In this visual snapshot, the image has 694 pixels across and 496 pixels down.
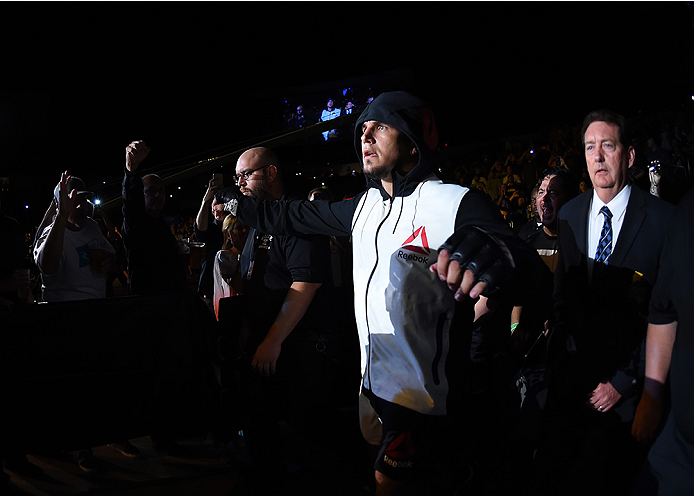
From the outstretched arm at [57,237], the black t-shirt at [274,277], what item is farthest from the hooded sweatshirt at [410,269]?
the outstretched arm at [57,237]

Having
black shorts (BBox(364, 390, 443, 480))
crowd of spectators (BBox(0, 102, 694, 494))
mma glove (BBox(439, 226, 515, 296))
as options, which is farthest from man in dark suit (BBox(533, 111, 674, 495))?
mma glove (BBox(439, 226, 515, 296))

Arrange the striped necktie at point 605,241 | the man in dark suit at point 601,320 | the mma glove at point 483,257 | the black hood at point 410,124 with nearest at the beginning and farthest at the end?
the mma glove at point 483,257, the black hood at point 410,124, the man in dark suit at point 601,320, the striped necktie at point 605,241

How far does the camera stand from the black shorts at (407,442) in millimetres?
1854

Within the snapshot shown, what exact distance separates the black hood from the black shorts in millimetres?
895

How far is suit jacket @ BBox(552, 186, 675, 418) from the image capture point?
2.15 meters

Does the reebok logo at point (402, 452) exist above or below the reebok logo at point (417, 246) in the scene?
below

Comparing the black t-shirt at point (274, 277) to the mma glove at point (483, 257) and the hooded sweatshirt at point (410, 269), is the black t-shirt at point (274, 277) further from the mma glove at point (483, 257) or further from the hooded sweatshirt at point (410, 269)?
the mma glove at point (483, 257)

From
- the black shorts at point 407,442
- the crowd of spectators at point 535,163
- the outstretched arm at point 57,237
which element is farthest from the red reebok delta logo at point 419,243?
the outstretched arm at point 57,237

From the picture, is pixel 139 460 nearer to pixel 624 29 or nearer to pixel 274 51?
pixel 624 29

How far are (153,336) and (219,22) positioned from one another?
61.6 feet

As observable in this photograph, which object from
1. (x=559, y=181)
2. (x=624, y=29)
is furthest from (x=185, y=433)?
(x=624, y=29)

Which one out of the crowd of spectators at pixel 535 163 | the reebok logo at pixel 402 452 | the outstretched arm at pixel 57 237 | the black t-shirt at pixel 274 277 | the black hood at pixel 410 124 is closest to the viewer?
the reebok logo at pixel 402 452

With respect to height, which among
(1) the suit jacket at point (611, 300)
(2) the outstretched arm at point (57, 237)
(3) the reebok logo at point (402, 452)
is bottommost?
(3) the reebok logo at point (402, 452)

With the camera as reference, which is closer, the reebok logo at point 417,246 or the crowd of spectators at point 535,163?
the reebok logo at point 417,246
